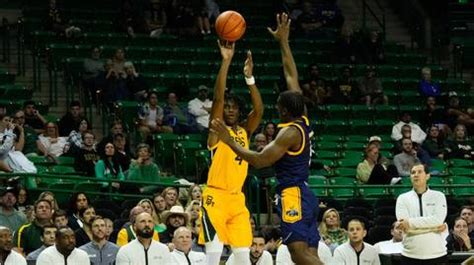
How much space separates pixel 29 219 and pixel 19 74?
24.1ft

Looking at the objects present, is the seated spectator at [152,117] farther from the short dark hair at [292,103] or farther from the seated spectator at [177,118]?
the short dark hair at [292,103]

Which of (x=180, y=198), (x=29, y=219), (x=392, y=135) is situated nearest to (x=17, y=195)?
(x=29, y=219)

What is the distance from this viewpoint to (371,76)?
78.4ft

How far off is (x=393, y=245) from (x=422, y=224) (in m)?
1.42

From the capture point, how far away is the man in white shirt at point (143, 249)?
14367 millimetres

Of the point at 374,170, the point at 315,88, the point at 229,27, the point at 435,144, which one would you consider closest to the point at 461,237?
the point at 374,170

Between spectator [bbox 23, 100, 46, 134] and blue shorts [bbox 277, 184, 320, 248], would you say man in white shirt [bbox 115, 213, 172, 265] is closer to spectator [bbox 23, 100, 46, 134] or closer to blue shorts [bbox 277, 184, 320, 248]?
blue shorts [bbox 277, 184, 320, 248]

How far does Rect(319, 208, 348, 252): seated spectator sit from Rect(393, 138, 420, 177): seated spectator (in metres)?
4.71

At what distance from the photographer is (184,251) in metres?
14.8

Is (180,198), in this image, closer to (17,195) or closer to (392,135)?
(17,195)

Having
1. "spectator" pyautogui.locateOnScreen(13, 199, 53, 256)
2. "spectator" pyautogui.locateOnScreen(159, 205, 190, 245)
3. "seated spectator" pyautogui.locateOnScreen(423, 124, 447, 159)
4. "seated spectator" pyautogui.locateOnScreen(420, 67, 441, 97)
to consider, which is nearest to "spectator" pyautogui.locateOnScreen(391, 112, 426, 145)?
"seated spectator" pyautogui.locateOnScreen(423, 124, 447, 159)

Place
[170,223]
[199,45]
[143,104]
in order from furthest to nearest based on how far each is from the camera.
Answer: [199,45], [143,104], [170,223]

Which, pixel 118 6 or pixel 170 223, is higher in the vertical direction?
pixel 118 6

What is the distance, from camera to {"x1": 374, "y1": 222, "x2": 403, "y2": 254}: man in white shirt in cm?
1522
